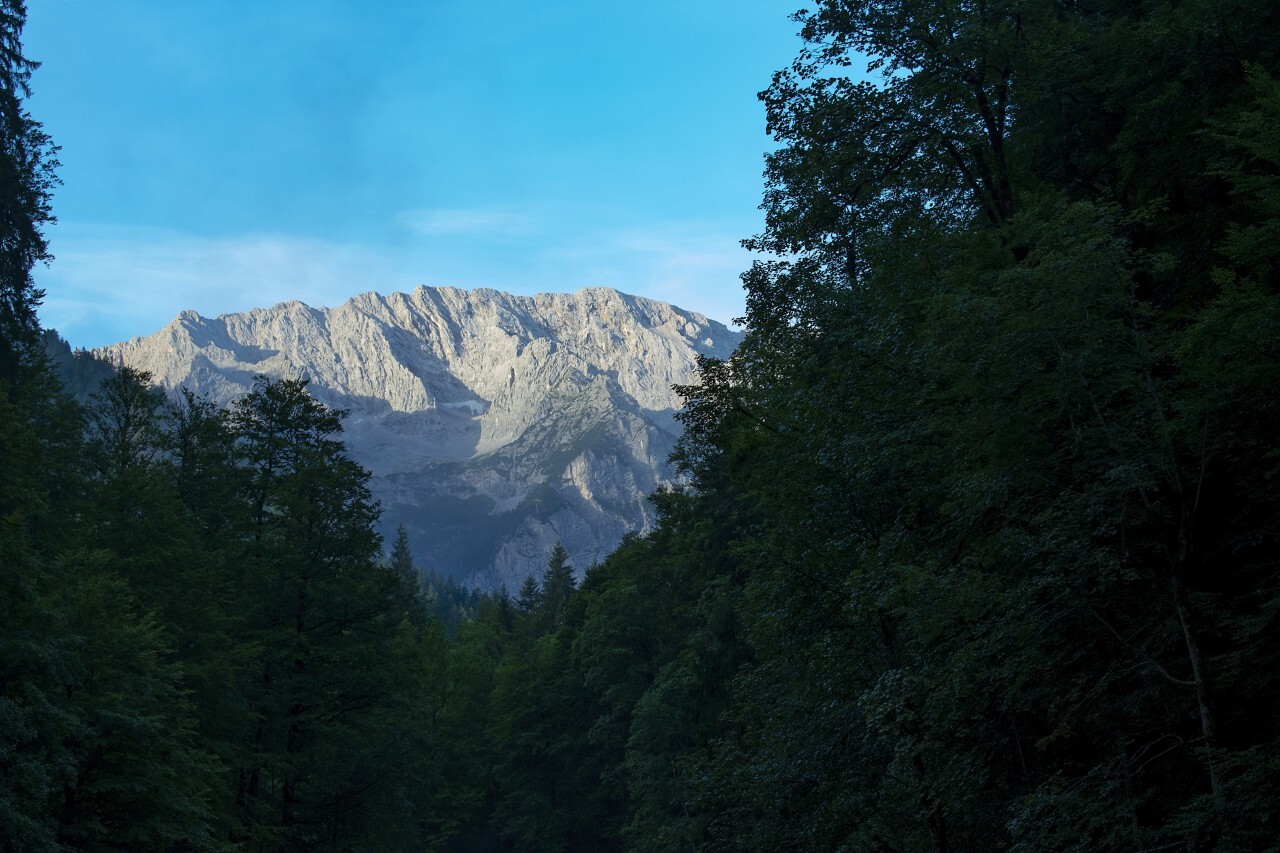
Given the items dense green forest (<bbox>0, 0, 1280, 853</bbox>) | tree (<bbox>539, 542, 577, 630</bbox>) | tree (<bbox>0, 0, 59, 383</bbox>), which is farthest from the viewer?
tree (<bbox>539, 542, 577, 630</bbox>)

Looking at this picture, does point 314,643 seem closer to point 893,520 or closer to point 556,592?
point 893,520

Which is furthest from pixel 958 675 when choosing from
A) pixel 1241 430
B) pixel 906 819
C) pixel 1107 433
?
pixel 906 819

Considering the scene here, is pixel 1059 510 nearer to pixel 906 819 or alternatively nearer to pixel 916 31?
pixel 906 819

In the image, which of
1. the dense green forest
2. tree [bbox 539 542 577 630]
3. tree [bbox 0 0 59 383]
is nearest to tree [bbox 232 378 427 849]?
the dense green forest

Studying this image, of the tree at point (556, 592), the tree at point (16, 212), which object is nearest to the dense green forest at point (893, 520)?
the tree at point (16, 212)

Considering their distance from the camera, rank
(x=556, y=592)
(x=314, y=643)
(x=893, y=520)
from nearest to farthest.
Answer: (x=893, y=520) → (x=314, y=643) → (x=556, y=592)

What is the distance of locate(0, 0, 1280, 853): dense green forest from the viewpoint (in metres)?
9.62

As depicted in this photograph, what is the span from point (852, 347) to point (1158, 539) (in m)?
6.19

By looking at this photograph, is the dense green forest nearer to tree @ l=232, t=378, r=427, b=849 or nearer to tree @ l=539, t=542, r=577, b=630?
tree @ l=232, t=378, r=427, b=849

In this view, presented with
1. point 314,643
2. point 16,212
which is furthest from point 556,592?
point 16,212

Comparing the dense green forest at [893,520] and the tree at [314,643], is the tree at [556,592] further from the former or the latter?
the tree at [314,643]

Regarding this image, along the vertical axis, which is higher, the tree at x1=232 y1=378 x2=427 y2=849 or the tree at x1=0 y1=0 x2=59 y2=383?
the tree at x1=0 y1=0 x2=59 y2=383

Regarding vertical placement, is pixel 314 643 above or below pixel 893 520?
above

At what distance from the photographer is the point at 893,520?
1574cm
